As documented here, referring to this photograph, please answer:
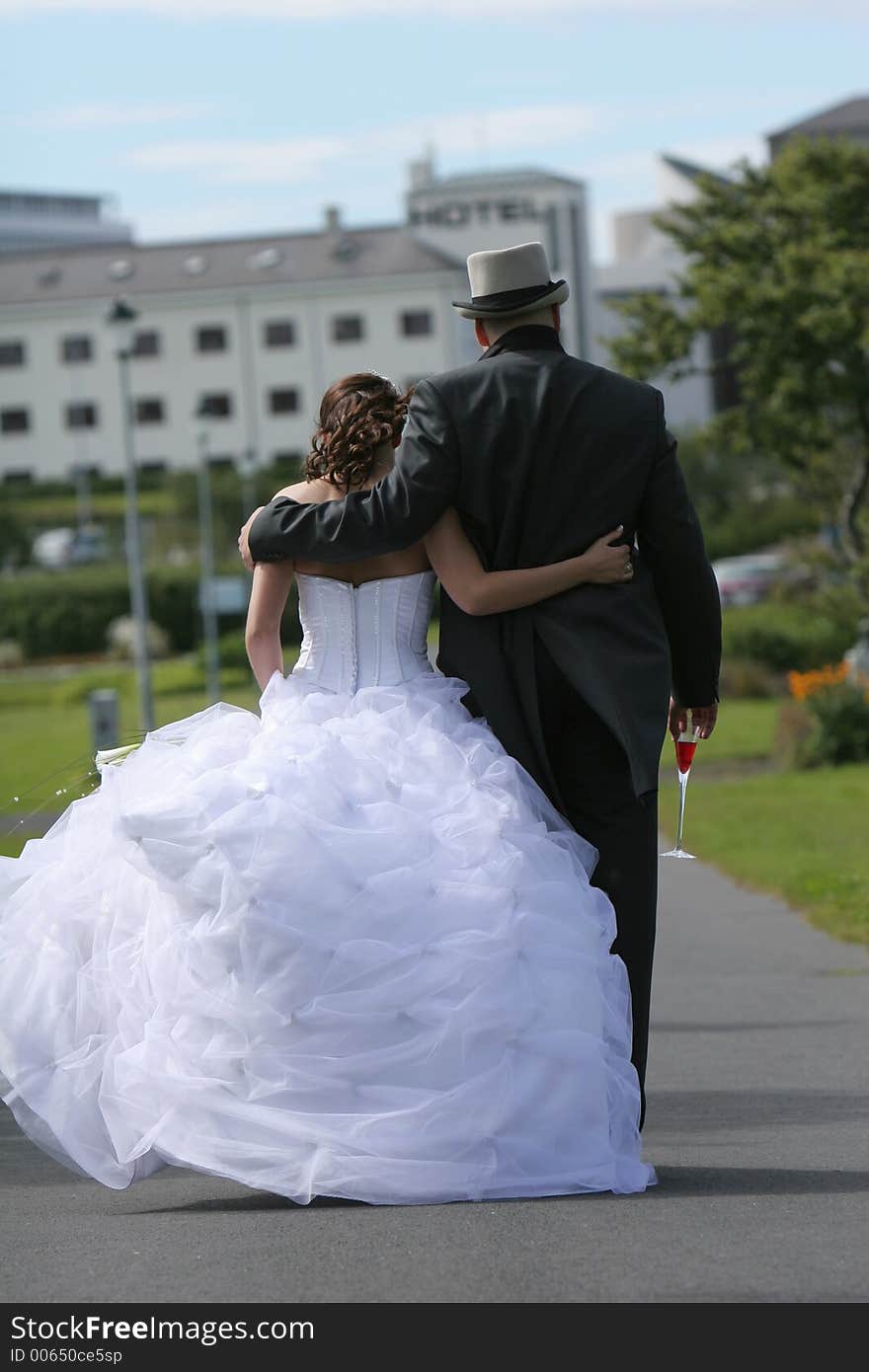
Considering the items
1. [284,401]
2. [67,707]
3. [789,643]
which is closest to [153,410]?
[284,401]

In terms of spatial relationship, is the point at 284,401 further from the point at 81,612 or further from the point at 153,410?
the point at 81,612

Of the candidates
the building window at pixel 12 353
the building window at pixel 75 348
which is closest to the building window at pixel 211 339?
the building window at pixel 75 348

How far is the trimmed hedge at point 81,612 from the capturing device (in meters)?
61.5

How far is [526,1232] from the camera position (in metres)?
4.57

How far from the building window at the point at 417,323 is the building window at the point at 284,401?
622 centimetres

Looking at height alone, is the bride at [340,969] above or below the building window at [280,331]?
above

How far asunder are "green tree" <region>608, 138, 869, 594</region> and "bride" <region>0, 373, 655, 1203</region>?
19257mm

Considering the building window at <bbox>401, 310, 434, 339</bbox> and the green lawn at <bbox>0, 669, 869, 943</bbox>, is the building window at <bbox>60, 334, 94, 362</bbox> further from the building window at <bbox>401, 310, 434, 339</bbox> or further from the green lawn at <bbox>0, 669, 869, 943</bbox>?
the green lawn at <bbox>0, 669, 869, 943</bbox>

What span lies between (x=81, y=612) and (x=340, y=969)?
58220mm

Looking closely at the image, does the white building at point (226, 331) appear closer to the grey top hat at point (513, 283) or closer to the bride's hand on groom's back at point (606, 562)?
the grey top hat at point (513, 283)

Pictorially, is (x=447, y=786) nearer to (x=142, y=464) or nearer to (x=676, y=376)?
(x=676, y=376)

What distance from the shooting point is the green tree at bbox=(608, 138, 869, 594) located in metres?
24.5
